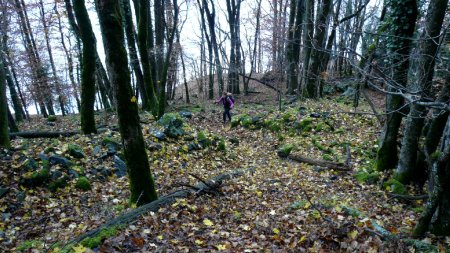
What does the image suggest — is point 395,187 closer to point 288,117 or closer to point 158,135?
point 288,117

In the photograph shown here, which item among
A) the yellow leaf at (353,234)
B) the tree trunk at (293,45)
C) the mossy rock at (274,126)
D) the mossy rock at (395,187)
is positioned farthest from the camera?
the tree trunk at (293,45)

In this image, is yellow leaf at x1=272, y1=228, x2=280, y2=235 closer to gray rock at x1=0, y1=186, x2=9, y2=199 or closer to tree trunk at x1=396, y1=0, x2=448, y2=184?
tree trunk at x1=396, y1=0, x2=448, y2=184

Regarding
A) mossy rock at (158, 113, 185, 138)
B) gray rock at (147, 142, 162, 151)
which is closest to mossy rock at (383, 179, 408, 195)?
gray rock at (147, 142, 162, 151)

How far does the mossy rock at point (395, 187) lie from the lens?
245 inches

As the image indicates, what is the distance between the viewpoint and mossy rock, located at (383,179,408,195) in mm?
6216

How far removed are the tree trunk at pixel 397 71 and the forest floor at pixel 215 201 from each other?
601mm

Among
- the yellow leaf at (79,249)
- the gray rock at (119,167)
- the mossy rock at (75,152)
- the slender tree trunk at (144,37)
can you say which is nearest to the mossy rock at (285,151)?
the gray rock at (119,167)

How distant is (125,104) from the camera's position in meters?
5.09

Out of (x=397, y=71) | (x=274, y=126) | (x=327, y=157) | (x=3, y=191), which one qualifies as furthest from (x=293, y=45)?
(x=3, y=191)

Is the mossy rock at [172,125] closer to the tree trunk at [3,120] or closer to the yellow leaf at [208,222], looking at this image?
the tree trunk at [3,120]

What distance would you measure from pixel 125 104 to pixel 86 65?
550cm

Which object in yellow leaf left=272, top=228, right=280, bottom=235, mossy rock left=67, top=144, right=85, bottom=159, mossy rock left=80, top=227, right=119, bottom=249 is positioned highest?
mossy rock left=67, top=144, right=85, bottom=159

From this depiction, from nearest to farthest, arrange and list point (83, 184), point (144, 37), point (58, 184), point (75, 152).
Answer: point (58, 184)
point (83, 184)
point (75, 152)
point (144, 37)

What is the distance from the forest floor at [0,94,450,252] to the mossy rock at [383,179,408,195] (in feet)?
0.11
